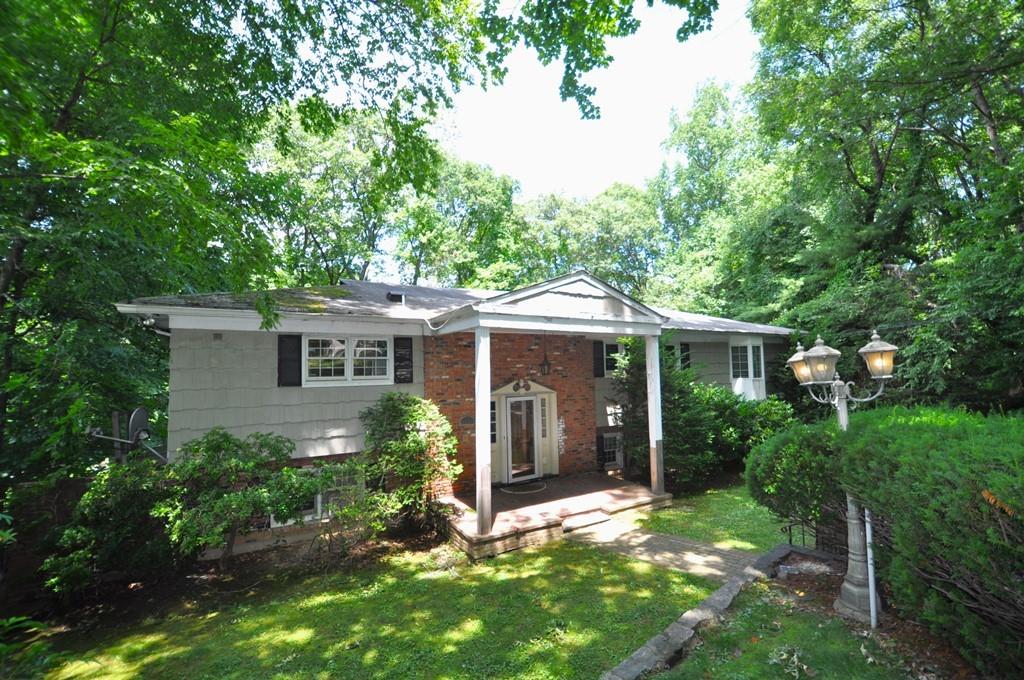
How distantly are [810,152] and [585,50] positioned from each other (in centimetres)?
966

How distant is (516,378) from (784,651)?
707 cm

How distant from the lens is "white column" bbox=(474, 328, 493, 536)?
7168 mm

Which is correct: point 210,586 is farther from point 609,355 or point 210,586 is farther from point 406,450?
point 609,355

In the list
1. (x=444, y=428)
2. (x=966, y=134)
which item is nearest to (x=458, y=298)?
(x=444, y=428)

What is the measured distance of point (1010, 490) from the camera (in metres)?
2.77

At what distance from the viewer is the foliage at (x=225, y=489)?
5695 mm

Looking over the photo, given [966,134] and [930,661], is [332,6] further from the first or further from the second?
[966,134]

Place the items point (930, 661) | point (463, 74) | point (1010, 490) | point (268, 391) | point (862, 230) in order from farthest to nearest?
point (862, 230) < point (463, 74) < point (268, 391) < point (930, 661) < point (1010, 490)

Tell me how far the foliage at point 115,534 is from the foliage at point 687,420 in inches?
355

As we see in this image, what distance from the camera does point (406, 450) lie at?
744 cm

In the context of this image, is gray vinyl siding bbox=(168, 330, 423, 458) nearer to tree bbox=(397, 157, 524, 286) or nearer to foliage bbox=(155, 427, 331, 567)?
foliage bbox=(155, 427, 331, 567)

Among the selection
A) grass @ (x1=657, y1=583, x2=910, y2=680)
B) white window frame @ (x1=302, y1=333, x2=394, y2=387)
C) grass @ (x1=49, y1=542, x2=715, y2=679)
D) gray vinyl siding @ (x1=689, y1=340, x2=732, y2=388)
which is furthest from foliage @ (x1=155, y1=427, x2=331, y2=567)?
gray vinyl siding @ (x1=689, y1=340, x2=732, y2=388)

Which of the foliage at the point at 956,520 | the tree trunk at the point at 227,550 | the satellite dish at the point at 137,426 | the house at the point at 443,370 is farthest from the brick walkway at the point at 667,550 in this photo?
the satellite dish at the point at 137,426

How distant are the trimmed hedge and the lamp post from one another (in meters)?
0.17
